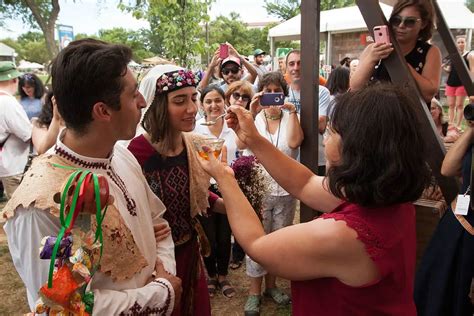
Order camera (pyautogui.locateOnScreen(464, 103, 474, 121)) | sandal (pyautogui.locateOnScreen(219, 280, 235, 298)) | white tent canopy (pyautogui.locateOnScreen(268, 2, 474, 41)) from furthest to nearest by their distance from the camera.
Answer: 1. white tent canopy (pyautogui.locateOnScreen(268, 2, 474, 41))
2. sandal (pyautogui.locateOnScreen(219, 280, 235, 298))
3. camera (pyautogui.locateOnScreen(464, 103, 474, 121))

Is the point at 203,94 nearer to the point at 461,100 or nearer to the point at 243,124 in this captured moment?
the point at 243,124

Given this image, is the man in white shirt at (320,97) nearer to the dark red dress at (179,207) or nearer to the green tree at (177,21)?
the dark red dress at (179,207)

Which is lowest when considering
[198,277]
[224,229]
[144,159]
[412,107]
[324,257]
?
[224,229]

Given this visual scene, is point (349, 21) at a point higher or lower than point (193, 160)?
higher

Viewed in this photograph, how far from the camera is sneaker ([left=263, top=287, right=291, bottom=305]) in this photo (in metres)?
3.31

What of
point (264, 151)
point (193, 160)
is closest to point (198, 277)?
point (193, 160)

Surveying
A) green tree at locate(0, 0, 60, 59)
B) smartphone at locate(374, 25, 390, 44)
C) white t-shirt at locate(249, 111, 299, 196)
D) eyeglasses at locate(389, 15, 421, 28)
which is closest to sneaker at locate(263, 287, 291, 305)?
white t-shirt at locate(249, 111, 299, 196)

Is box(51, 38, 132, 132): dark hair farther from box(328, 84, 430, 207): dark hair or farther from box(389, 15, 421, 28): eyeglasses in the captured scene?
box(389, 15, 421, 28): eyeglasses

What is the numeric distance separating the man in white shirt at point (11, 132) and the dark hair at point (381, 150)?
4.21 metres

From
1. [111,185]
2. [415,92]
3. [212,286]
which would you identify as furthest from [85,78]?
[212,286]

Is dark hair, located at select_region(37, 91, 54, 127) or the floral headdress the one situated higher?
the floral headdress

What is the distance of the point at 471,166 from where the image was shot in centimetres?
205

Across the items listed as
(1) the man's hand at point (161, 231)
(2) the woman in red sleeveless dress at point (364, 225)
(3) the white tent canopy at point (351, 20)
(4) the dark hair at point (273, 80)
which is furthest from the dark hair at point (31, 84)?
(3) the white tent canopy at point (351, 20)

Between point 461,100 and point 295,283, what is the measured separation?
867cm
